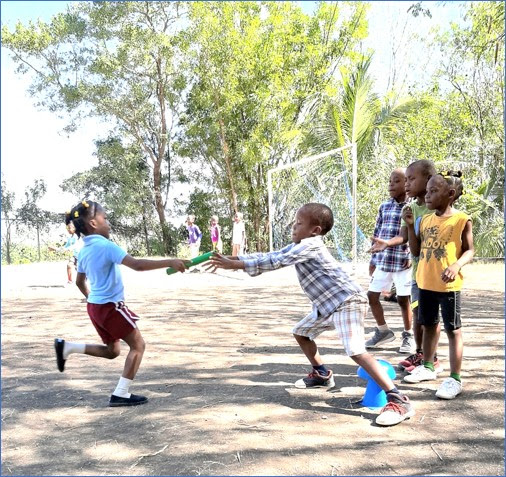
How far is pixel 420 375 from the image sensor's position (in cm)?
423

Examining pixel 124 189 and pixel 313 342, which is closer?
pixel 313 342

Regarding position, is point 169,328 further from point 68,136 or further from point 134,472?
point 68,136

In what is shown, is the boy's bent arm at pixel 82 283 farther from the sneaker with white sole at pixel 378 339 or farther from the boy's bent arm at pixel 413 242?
the sneaker with white sole at pixel 378 339

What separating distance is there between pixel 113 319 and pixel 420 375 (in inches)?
88.1

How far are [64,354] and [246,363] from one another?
1.56 meters

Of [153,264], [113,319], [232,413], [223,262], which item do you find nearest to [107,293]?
[113,319]

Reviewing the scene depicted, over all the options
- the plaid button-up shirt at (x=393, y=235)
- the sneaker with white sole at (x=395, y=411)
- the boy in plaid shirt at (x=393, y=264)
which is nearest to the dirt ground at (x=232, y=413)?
the sneaker with white sole at (x=395, y=411)

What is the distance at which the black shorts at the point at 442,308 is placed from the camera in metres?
3.89

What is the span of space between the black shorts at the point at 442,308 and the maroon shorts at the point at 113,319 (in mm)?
2020

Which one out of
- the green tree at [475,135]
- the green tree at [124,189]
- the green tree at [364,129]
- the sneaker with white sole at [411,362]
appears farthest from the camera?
the green tree at [124,189]

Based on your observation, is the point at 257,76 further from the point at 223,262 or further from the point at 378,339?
the point at 223,262

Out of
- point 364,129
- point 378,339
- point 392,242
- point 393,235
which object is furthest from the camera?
point 364,129

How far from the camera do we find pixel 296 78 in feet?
76.5

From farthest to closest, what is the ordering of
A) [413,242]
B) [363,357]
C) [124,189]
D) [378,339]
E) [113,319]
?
[124,189], [378,339], [413,242], [113,319], [363,357]
